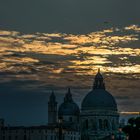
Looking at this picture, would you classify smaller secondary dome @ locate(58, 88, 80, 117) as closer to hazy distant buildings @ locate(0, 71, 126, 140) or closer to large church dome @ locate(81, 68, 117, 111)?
hazy distant buildings @ locate(0, 71, 126, 140)

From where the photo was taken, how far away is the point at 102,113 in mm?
153625

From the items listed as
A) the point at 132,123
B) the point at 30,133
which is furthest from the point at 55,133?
the point at 132,123

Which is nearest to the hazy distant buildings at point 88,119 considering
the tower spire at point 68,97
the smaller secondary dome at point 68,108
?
the smaller secondary dome at point 68,108

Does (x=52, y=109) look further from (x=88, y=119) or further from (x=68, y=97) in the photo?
(x=88, y=119)

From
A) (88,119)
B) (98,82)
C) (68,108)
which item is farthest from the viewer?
(98,82)

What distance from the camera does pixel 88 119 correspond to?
154125 millimetres

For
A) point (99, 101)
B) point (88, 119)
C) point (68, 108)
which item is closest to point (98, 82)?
point (68, 108)

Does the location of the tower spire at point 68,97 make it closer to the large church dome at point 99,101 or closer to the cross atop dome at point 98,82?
the cross atop dome at point 98,82

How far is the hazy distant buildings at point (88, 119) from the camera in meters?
149

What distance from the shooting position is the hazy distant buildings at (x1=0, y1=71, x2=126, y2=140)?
488ft

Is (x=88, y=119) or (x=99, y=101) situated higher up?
(x=99, y=101)

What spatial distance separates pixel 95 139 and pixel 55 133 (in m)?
13.9

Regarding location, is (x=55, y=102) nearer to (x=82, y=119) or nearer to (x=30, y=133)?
(x=82, y=119)

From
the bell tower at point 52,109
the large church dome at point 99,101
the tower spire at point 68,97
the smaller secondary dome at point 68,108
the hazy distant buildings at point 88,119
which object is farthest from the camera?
the tower spire at point 68,97
